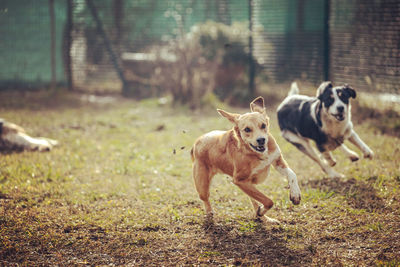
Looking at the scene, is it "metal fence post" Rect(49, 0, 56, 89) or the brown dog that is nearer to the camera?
the brown dog

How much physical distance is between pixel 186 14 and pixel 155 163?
24.1ft

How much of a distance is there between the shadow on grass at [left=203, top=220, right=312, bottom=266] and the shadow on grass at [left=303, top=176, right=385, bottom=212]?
1.07 meters

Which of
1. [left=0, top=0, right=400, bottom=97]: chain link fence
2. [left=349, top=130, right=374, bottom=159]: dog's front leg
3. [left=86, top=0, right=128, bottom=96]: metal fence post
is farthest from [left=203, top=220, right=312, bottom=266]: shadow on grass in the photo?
[left=86, top=0, right=128, bottom=96]: metal fence post

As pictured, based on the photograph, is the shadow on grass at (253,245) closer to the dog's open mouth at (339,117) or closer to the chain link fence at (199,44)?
the dog's open mouth at (339,117)

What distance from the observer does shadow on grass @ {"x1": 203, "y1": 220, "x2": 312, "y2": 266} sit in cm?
334

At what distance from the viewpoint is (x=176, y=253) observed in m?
3.54

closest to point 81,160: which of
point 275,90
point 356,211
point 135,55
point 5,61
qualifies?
point 356,211

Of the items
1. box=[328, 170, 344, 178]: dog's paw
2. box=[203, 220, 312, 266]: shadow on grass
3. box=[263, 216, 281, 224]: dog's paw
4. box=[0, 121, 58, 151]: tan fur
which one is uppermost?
box=[0, 121, 58, 151]: tan fur

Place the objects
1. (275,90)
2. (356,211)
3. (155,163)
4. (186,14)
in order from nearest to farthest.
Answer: (356,211) < (155,163) < (275,90) < (186,14)

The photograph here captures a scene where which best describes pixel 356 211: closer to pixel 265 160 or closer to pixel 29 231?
pixel 265 160

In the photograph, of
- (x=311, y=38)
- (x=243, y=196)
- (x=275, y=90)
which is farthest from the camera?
(x=275, y=90)

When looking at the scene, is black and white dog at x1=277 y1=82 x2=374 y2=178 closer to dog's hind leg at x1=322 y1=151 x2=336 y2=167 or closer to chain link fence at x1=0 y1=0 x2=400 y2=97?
dog's hind leg at x1=322 y1=151 x2=336 y2=167

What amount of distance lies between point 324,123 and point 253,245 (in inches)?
86.4

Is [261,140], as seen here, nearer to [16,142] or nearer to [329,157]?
[329,157]
